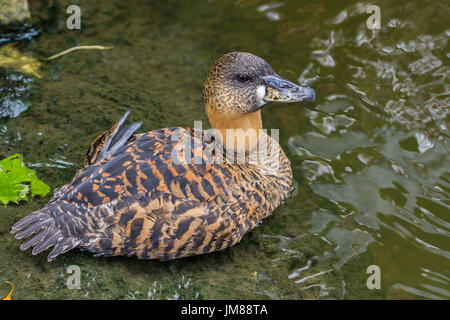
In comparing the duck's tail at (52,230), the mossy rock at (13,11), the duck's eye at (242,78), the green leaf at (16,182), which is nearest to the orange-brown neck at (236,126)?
the duck's eye at (242,78)

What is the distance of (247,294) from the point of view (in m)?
3.90

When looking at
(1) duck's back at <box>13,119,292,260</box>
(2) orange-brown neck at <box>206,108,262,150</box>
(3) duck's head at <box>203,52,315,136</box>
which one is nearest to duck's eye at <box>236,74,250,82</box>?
(3) duck's head at <box>203,52,315,136</box>

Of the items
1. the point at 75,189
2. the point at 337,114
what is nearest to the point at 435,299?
the point at 337,114

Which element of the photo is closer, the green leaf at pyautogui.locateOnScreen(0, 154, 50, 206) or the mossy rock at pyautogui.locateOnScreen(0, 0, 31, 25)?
the green leaf at pyautogui.locateOnScreen(0, 154, 50, 206)

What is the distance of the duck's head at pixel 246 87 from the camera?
14.7 ft

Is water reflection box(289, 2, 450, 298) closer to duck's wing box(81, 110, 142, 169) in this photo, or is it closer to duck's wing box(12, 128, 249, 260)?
duck's wing box(12, 128, 249, 260)

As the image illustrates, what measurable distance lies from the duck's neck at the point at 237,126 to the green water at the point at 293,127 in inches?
25.3

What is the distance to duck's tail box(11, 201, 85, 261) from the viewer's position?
13.0 feet

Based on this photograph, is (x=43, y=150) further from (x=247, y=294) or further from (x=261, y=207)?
(x=247, y=294)

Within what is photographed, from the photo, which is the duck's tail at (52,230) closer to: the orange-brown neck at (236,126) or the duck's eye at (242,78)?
the orange-brown neck at (236,126)

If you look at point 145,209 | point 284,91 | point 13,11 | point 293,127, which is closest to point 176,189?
point 145,209

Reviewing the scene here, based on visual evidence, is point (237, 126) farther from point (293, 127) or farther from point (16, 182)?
point (16, 182)

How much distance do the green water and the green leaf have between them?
8cm

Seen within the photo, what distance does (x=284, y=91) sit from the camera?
14.7ft
